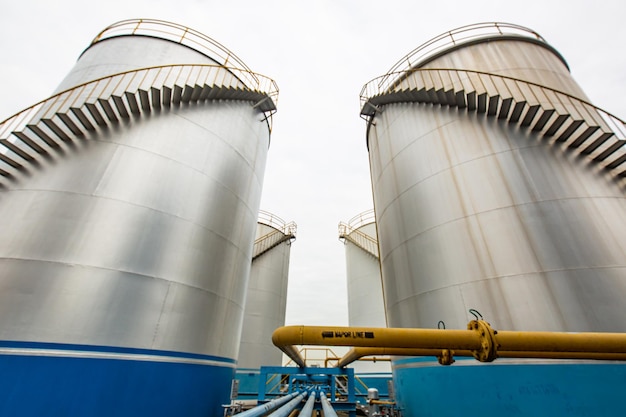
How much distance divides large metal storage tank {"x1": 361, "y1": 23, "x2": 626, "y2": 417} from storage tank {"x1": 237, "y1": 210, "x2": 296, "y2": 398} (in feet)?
35.4

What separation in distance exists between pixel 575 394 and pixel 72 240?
1069 cm

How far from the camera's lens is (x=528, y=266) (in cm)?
632

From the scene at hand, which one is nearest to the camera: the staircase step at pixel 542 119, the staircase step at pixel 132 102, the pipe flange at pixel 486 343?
the pipe flange at pixel 486 343

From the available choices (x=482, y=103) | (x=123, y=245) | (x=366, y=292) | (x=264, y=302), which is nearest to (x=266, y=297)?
(x=264, y=302)

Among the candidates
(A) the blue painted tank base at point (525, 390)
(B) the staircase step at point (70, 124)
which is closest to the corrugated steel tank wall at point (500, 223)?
(A) the blue painted tank base at point (525, 390)

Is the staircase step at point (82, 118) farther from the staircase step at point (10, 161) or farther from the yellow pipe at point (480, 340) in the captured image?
the yellow pipe at point (480, 340)

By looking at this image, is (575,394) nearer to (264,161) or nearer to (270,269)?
(264,161)

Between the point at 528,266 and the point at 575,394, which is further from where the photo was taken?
the point at 528,266

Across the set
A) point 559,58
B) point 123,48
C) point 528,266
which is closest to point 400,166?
point 528,266

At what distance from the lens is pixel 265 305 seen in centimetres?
1931

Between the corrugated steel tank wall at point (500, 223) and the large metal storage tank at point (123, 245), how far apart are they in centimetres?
593

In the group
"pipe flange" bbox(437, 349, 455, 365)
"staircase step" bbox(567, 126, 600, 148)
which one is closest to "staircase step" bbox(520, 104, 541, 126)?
"staircase step" bbox(567, 126, 600, 148)

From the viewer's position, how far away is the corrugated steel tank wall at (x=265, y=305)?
17609mm

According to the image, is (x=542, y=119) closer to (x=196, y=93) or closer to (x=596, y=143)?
(x=596, y=143)
